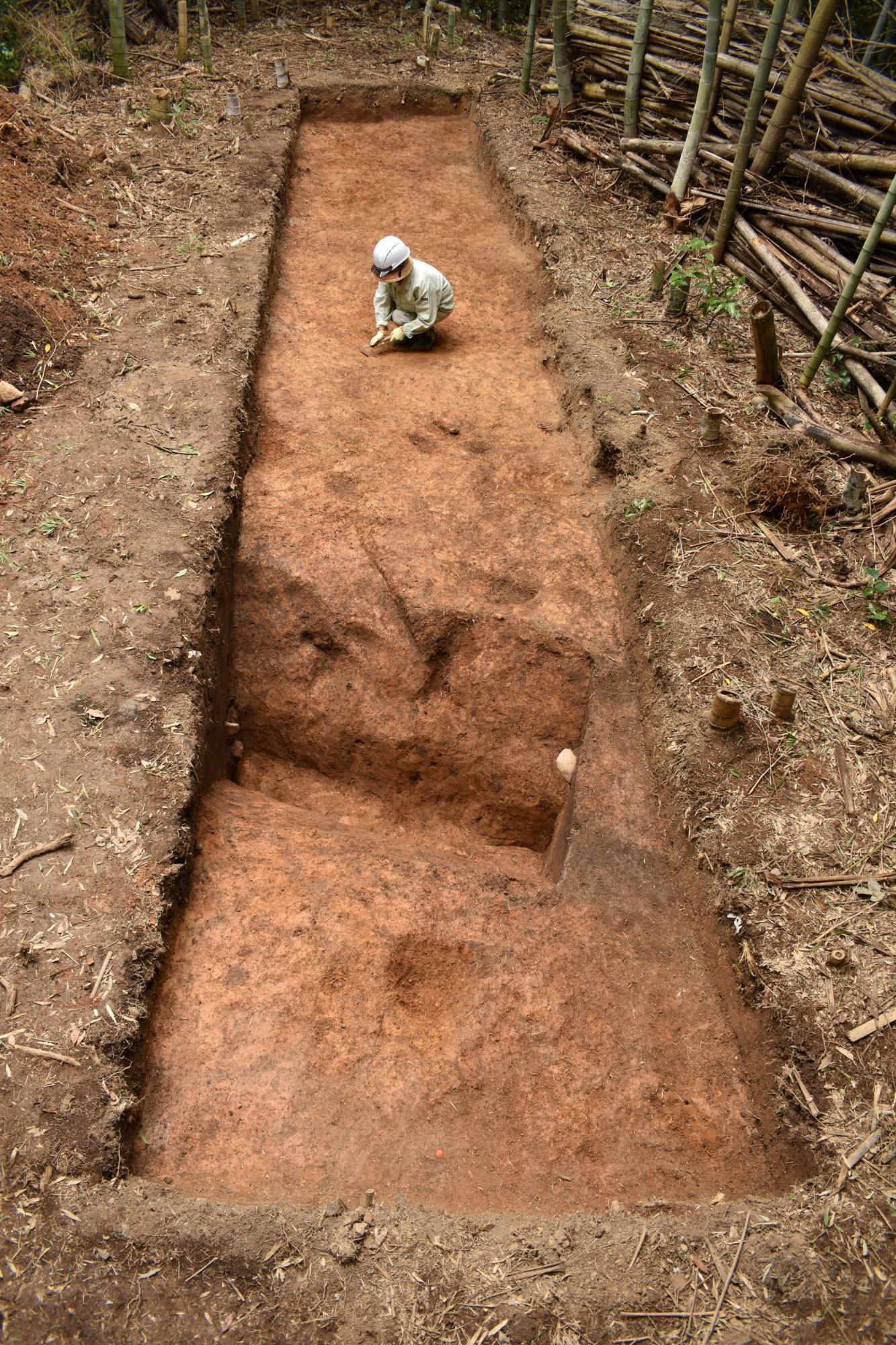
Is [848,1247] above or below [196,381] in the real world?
below

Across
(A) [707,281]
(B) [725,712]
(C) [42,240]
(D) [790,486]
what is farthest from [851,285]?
(C) [42,240]

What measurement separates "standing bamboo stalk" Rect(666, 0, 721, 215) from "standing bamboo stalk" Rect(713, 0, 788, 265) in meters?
0.38

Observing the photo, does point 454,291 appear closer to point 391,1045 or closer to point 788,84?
point 788,84

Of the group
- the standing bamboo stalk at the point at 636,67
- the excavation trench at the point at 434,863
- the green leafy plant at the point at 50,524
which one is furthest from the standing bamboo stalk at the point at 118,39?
the green leafy plant at the point at 50,524

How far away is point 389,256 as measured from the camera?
20.0 ft

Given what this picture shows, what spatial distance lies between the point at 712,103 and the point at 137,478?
18.2 ft

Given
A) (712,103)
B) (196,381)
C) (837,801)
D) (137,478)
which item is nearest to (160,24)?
(712,103)

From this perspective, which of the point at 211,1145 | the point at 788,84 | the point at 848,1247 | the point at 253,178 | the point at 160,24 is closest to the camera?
the point at 848,1247

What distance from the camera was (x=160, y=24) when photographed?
10.1m

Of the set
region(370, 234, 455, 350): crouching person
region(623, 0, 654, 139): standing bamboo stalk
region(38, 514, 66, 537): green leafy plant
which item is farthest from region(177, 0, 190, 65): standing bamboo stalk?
region(38, 514, 66, 537): green leafy plant

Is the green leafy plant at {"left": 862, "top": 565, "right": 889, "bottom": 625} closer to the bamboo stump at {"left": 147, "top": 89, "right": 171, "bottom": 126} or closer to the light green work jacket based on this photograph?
the light green work jacket

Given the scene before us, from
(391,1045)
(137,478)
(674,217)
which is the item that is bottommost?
(391,1045)

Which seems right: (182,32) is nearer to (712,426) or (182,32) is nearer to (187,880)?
(712,426)

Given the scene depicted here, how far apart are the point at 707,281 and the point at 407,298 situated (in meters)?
2.09
